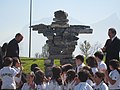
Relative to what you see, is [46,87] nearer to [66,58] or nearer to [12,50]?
[12,50]

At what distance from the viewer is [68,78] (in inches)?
399

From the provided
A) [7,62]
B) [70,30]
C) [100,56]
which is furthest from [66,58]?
[7,62]

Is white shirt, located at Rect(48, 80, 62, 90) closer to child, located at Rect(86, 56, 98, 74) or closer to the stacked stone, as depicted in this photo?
child, located at Rect(86, 56, 98, 74)

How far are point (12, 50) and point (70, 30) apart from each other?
451 centimetres

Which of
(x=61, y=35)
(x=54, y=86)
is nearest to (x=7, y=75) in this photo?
(x=54, y=86)

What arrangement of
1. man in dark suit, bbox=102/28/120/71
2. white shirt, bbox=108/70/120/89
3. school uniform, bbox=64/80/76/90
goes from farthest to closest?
1. man in dark suit, bbox=102/28/120/71
2. school uniform, bbox=64/80/76/90
3. white shirt, bbox=108/70/120/89

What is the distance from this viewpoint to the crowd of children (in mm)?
9422

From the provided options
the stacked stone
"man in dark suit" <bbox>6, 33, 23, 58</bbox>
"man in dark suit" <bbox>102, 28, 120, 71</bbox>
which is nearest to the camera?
"man in dark suit" <bbox>102, 28, 120, 71</bbox>

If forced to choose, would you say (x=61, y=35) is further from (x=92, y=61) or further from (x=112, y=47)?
(x=92, y=61)

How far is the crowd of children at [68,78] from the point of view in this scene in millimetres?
9422

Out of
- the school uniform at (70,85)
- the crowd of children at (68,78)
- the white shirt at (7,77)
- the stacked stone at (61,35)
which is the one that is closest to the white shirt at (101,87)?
the crowd of children at (68,78)

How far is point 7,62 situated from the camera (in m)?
10.9

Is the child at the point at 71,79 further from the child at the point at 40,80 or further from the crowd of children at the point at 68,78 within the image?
the child at the point at 40,80

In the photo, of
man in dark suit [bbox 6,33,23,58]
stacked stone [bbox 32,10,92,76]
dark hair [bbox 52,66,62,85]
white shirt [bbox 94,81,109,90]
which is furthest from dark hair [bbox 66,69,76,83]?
stacked stone [bbox 32,10,92,76]
